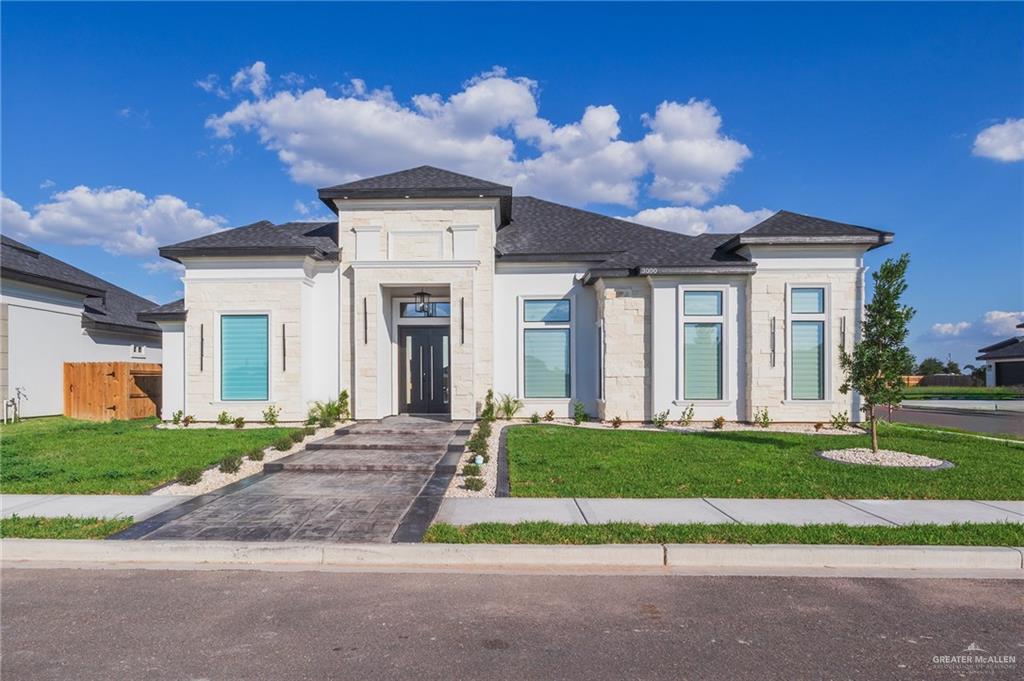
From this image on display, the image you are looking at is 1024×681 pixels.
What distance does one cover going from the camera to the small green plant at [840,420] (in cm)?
1452

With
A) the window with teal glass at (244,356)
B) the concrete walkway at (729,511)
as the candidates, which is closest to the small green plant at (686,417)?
the concrete walkway at (729,511)

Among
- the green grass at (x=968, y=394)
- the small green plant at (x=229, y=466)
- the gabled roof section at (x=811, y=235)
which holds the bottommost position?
the green grass at (x=968, y=394)

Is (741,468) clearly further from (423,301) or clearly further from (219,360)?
(219,360)

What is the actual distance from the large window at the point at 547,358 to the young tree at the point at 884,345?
741cm

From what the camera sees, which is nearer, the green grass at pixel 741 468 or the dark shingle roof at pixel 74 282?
the green grass at pixel 741 468

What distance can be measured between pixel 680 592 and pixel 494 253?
1242 centimetres

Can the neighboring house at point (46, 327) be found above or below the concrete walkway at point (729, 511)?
above

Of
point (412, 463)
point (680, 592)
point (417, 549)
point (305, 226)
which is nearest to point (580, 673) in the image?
point (680, 592)

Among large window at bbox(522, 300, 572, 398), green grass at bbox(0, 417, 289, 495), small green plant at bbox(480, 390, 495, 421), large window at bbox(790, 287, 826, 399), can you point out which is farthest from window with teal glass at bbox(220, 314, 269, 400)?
large window at bbox(790, 287, 826, 399)

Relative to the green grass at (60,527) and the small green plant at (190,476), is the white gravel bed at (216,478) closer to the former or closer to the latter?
the small green plant at (190,476)

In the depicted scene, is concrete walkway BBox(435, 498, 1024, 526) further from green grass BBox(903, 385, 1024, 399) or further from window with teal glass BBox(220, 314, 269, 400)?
green grass BBox(903, 385, 1024, 399)

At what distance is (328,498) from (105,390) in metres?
14.5

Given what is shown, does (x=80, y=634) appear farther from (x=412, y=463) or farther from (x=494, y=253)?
(x=494, y=253)

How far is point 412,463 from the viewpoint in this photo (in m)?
10.1
